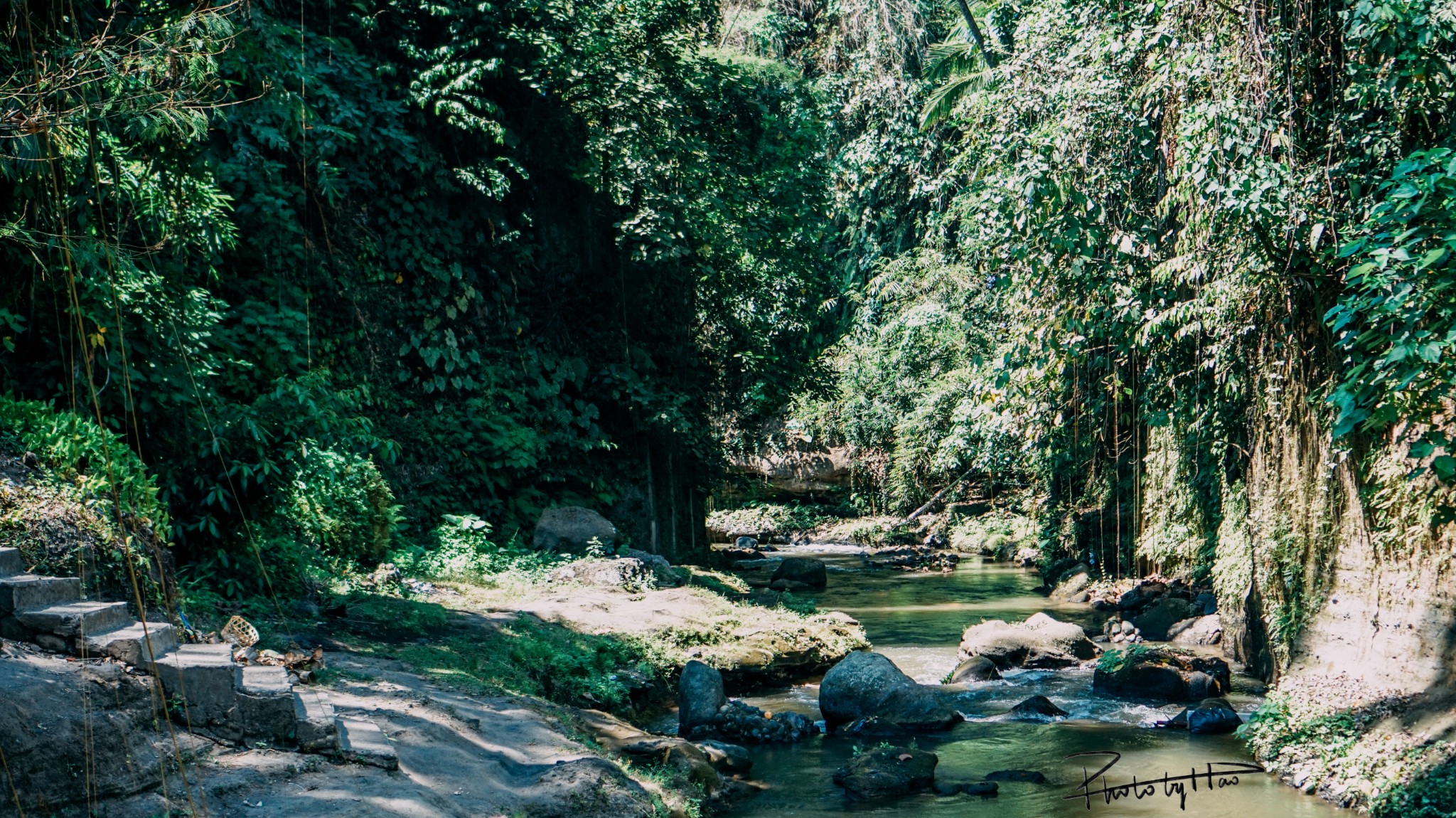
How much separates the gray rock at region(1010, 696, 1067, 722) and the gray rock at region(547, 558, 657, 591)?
15.1 ft

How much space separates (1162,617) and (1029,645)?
2306mm

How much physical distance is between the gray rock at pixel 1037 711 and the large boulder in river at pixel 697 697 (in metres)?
2.63

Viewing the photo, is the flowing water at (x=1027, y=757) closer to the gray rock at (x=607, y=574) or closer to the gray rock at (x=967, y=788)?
the gray rock at (x=967, y=788)

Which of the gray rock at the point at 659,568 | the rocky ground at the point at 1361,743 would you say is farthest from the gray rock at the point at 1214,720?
the gray rock at the point at 659,568

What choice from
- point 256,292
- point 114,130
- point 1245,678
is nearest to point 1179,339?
point 1245,678

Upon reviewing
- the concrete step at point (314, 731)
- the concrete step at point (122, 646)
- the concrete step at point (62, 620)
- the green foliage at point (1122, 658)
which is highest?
the concrete step at point (62, 620)

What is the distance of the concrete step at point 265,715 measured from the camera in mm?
5824

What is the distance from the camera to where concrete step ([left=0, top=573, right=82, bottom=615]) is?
18.4ft

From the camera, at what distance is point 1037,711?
10398mm

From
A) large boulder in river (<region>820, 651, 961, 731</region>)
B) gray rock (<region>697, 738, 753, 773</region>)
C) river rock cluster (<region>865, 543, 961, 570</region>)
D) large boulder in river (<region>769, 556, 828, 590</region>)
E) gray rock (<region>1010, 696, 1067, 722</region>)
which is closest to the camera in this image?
gray rock (<region>697, 738, 753, 773</region>)

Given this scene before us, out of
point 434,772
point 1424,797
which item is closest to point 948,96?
point 1424,797

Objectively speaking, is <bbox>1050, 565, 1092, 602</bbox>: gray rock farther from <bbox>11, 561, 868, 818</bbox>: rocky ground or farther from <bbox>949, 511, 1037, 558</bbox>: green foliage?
<bbox>11, 561, 868, 818</bbox>: rocky ground

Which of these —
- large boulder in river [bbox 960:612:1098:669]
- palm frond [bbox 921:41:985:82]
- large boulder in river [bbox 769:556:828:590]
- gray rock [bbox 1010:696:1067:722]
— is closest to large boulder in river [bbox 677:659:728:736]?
gray rock [bbox 1010:696:1067:722]

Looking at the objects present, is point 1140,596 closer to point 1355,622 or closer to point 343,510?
point 1355,622
